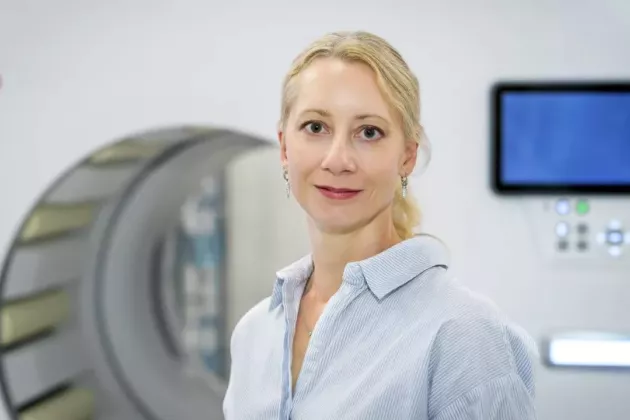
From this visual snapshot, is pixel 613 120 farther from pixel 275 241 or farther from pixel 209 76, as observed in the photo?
pixel 275 241

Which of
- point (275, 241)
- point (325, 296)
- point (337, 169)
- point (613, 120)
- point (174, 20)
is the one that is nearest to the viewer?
point (337, 169)

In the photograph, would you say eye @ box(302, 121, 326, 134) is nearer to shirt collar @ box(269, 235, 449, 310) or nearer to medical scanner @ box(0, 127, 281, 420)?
Answer: shirt collar @ box(269, 235, 449, 310)

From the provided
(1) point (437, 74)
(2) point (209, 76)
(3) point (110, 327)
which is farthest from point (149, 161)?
(1) point (437, 74)

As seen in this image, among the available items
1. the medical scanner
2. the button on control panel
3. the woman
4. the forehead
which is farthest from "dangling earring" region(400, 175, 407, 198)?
the medical scanner

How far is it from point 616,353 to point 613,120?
362 mm

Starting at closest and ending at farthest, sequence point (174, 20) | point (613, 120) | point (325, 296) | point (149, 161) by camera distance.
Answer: point (325, 296) < point (613, 120) < point (174, 20) < point (149, 161)

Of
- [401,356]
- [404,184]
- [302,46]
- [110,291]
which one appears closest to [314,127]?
[404,184]

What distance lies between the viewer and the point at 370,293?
3.60 ft

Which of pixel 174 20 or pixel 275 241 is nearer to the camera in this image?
pixel 174 20

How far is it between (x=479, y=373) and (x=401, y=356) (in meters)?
0.09

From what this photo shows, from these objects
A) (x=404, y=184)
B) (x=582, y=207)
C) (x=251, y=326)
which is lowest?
(x=251, y=326)

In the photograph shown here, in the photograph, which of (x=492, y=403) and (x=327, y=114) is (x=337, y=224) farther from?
(x=492, y=403)

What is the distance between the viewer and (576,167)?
1.43 meters

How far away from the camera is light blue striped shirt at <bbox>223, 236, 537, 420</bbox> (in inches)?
38.9
